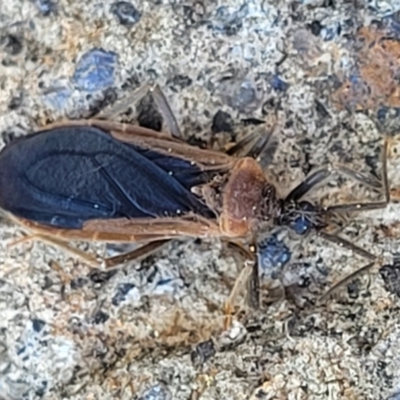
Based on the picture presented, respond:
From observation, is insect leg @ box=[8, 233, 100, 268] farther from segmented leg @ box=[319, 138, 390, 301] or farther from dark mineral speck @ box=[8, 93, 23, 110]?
segmented leg @ box=[319, 138, 390, 301]

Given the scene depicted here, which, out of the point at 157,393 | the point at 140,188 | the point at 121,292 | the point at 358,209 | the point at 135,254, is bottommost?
the point at 157,393

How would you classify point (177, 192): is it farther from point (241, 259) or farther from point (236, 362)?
point (236, 362)

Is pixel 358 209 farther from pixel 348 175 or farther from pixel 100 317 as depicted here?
pixel 100 317

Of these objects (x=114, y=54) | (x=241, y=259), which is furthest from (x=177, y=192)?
(x=114, y=54)

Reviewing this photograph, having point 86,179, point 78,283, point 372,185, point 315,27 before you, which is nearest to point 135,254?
point 78,283

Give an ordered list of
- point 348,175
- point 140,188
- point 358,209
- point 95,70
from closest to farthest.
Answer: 1. point 358,209
2. point 348,175
3. point 140,188
4. point 95,70

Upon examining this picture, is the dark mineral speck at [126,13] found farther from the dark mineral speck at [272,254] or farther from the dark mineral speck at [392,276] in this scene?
the dark mineral speck at [392,276]
